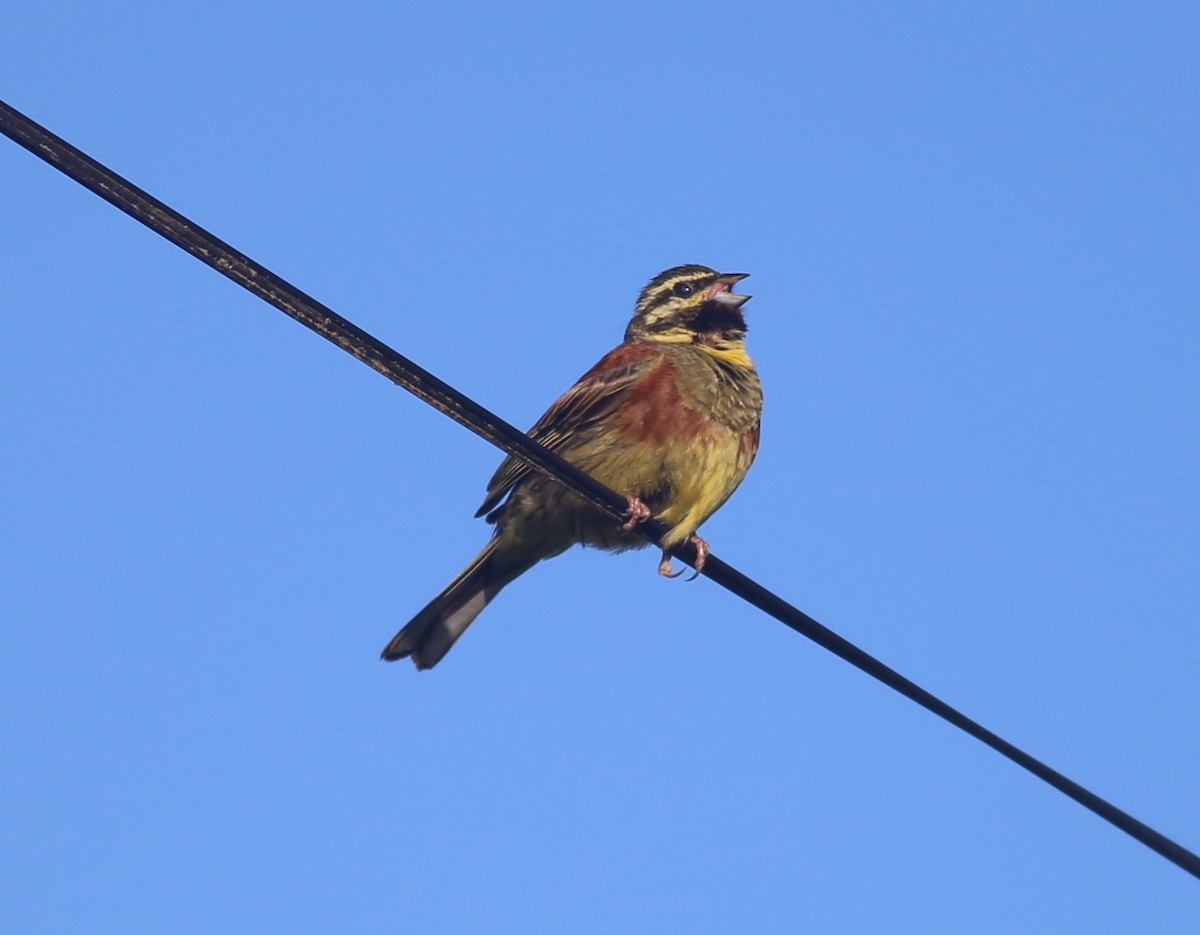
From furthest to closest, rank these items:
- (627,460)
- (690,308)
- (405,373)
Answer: (690,308), (627,460), (405,373)

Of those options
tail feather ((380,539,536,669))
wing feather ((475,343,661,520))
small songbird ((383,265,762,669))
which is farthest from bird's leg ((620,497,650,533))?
tail feather ((380,539,536,669))

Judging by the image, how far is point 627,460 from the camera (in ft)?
27.9

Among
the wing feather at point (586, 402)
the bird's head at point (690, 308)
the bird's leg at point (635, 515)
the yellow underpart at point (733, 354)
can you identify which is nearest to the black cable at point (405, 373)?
the bird's leg at point (635, 515)

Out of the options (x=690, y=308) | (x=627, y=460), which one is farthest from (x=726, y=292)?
(x=627, y=460)

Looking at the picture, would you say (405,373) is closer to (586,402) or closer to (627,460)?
(627,460)

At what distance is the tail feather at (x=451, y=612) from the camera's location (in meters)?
8.87

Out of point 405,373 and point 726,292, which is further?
point 726,292

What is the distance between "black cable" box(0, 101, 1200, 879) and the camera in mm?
4809

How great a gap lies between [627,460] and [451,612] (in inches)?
50.3

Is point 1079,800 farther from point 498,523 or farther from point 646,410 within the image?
point 498,523

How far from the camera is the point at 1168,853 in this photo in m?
4.94

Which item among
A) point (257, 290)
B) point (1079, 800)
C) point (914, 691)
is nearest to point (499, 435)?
point (257, 290)

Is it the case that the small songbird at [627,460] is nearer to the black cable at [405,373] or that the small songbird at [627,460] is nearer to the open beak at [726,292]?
the open beak at [726,292]

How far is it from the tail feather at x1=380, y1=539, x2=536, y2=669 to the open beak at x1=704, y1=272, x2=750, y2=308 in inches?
71.5
